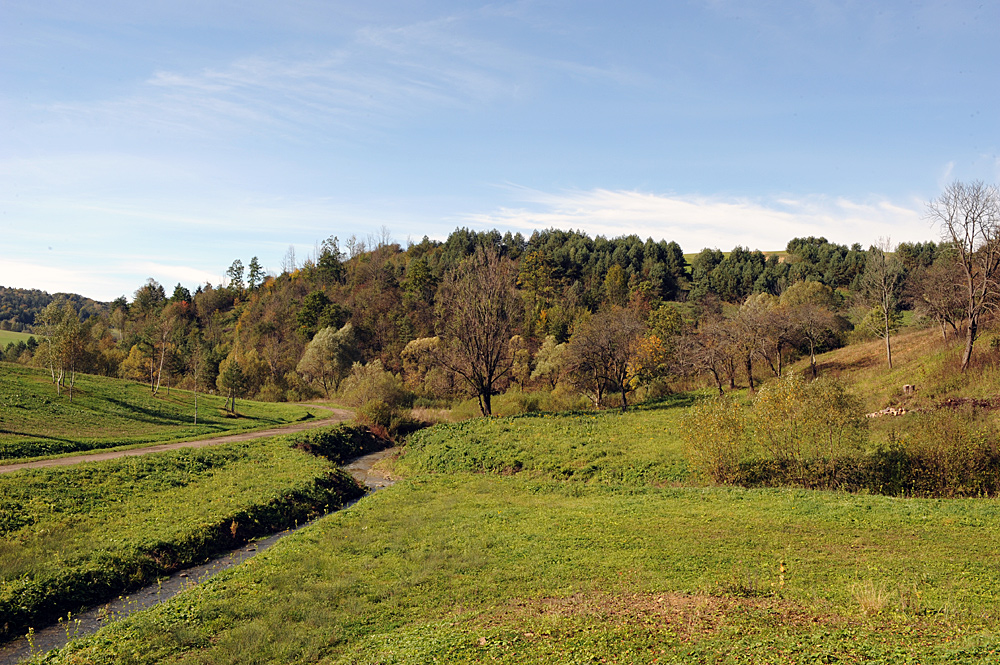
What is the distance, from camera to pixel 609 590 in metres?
14.8

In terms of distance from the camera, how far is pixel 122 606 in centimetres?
1720

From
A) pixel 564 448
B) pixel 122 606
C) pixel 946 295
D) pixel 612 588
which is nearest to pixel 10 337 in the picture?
pixel 564 448

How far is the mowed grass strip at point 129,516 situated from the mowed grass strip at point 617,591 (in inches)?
132

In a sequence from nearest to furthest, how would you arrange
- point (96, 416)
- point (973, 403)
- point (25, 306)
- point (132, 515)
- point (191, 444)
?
point (132, 515) < point (973, 403) < point (191, 444) < point (96, 416) < point (25, 306)

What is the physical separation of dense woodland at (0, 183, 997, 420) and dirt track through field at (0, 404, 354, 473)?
5.64 metres

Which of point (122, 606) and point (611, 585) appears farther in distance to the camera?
point (122, 606)

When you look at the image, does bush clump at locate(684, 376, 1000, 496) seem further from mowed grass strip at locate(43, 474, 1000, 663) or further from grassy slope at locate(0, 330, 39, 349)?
grassy slope at locate(0, 330, 39, 349)

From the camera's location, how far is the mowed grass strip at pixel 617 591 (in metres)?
11.2

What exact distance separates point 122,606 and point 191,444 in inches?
969

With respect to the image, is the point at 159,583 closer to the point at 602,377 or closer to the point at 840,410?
the point at 840,410

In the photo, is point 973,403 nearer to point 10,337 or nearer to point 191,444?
point 191,444

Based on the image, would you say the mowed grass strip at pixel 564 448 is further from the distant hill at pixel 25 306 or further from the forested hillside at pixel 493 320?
the distant hill at pixel 25 306

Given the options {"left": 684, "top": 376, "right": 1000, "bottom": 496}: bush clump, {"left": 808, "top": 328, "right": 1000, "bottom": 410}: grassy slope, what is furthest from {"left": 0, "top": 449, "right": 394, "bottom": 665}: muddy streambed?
{"left": 808, "top": 328, "right": 1000, "bottom": 410}: grassy slope

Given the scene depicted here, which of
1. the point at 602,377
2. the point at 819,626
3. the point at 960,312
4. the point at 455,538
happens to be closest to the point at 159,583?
the point at 455,538
